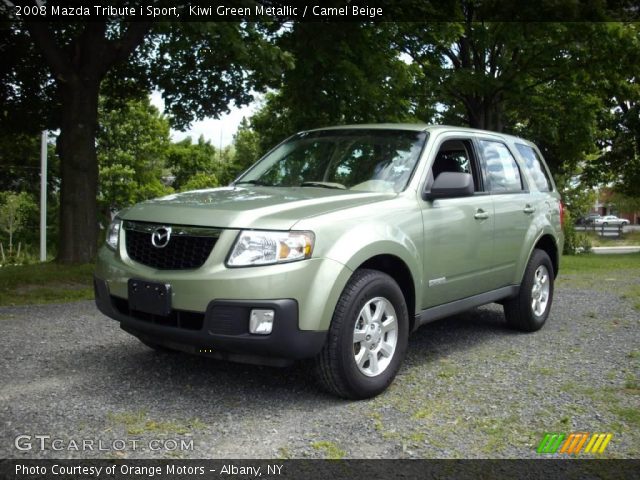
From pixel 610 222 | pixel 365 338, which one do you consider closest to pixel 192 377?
pixel 365 338

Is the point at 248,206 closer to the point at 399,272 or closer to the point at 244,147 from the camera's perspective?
the point at 399,272

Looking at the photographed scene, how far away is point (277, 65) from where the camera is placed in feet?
32.1

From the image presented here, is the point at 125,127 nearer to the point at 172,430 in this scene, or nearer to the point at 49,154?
the point at 49,154

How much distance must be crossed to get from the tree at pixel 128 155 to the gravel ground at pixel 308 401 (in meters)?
35.0

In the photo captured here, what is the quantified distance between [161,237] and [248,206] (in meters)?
0.58

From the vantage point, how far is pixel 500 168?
6277mm

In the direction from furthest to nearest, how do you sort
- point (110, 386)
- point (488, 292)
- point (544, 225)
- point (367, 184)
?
point (544, 225)
point (488, 292)
point (367, 184)
point (110, 386)

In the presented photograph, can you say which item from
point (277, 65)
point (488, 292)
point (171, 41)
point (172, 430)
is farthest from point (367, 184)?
point (171, 41)

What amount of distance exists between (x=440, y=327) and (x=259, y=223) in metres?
3.43

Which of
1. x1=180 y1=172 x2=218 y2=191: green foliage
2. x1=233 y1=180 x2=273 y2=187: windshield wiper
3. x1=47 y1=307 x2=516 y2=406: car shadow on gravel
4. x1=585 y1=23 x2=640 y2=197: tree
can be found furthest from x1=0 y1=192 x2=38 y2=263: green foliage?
x1=233 y1=180 x2=273 y2=187: windshield wiper

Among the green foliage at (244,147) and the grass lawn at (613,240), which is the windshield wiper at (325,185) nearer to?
the green foliage at (244,147)

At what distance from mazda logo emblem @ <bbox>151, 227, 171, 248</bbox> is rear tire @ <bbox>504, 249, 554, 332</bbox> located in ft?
11.9

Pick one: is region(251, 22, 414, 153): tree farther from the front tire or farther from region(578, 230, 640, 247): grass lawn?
region(578, 230, 640, 247): grass lawn

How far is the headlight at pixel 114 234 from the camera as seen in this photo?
4.77 meters
